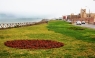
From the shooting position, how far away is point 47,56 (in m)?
15.8

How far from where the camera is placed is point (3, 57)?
15.4 metres

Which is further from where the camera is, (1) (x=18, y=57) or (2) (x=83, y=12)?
(2) (x=83, y=12)

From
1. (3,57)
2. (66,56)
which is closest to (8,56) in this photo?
(3,57)

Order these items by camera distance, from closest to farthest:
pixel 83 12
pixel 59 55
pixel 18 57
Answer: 1. pixel 18 57
2. pixel 59 55
3. pixel 83 12

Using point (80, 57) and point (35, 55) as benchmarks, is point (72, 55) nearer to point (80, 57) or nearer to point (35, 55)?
point (80, 57)

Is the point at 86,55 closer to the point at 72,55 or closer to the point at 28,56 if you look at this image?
the point at 72,55

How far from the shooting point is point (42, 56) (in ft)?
52.1

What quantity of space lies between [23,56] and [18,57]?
1.56 ft

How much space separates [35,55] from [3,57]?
7.50 ft

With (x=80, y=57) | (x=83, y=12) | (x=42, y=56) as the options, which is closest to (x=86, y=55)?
(x=80, y=57)

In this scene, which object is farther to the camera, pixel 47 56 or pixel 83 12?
pixel 83 12

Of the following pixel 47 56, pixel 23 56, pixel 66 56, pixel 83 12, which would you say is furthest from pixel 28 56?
pixel 83 12

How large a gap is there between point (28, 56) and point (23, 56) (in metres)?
0.35

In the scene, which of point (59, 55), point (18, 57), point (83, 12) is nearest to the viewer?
point (18, 57)
